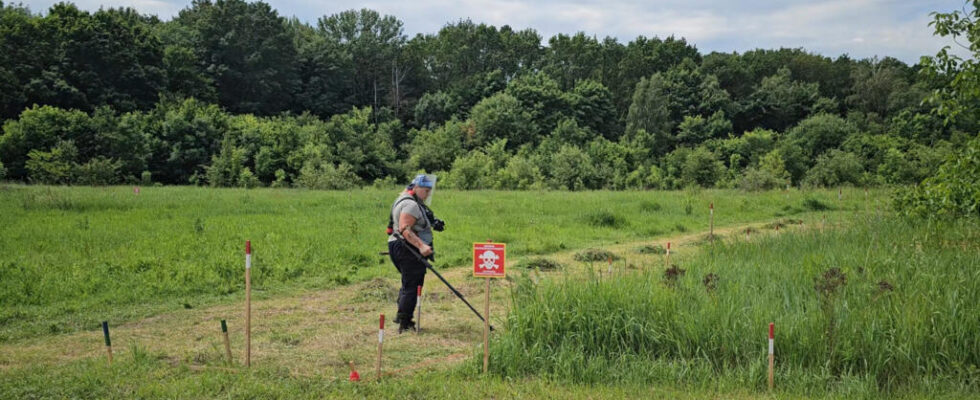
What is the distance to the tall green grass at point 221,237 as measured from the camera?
9.36 meters

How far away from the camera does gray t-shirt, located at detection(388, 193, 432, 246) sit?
752 centimetres

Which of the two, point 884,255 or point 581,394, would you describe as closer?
point 581,394

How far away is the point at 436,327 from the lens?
789 cm

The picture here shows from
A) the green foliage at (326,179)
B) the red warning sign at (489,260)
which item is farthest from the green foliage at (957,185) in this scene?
the green foliage at (326,179)

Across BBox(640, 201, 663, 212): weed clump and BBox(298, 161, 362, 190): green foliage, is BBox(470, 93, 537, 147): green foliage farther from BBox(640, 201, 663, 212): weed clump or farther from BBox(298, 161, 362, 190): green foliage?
BBox(640, 201, 663, 212): weed clump

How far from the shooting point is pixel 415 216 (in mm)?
7520

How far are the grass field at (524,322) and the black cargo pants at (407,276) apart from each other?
338mm

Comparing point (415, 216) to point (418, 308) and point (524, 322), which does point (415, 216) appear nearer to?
point (418, 308)

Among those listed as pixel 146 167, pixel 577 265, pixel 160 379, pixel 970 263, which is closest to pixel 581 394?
pixel 160 379

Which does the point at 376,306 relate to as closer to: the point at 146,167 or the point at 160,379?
the point at 160,379

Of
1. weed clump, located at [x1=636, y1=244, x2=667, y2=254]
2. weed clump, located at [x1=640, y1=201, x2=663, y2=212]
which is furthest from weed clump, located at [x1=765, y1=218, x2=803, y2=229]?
weed clump, located at [x1=636, y1=244, x2=667, y2=254]

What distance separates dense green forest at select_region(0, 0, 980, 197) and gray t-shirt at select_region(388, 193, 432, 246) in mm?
27794

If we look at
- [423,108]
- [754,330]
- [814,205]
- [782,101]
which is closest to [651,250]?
[754,330]

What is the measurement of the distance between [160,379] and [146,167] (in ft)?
119
